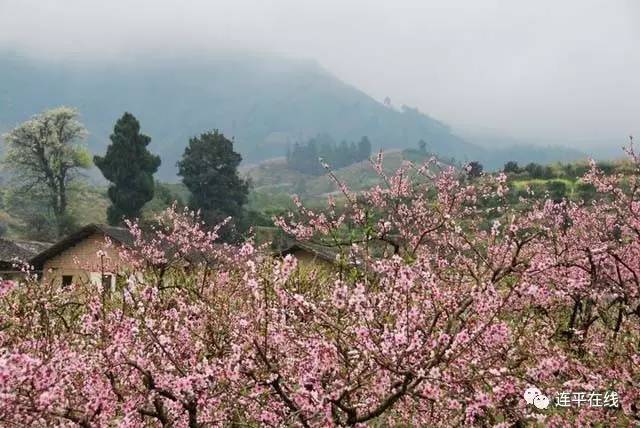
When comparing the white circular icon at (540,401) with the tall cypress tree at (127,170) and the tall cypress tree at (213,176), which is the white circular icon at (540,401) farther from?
the tall cypress tree at (213,176)

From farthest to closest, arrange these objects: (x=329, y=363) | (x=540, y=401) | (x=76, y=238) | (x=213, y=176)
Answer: (x=213, y=176) → (x=76, y=238) → (x=540, y=401) → (x=329, y=363)

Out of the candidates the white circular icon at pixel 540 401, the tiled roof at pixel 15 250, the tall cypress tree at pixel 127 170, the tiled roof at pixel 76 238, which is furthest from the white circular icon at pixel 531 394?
the tall cypress tree at pixel 127 170

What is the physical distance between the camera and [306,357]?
5949mm

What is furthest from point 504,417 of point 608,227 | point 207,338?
point 608,227

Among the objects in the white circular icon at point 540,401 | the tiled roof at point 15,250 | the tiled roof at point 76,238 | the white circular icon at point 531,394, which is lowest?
the tiled roof at point 15,250

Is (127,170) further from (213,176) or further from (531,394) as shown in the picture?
(531,394)

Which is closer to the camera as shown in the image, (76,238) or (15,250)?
(76,238)

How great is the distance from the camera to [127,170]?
70562 mm

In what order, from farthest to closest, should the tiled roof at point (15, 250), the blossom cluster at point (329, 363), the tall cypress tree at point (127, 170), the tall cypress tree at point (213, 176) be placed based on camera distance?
the tall cypress tree at point (213, 176) → the tall cypress tree at point (127, 170) → the tiled roof at point (15, 250) → the blossom cluster at point (329, 363)

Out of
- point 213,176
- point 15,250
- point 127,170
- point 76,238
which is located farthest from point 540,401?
point 213,176

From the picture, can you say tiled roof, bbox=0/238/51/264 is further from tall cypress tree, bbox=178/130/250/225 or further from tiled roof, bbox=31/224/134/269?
tall cypress tree, bbox=178/130/250/225

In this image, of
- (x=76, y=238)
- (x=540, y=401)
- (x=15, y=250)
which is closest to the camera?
(x=540, y=401)

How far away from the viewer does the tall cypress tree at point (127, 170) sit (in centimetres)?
6850

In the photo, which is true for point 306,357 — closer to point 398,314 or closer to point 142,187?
point 398,314
